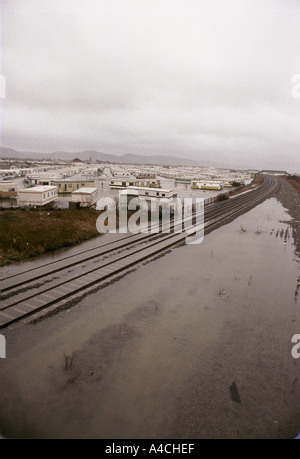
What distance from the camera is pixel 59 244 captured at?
1784 cm

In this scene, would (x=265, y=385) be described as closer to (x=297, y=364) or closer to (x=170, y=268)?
(x=297, y=364)

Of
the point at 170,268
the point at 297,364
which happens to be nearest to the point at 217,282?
the point at 170,268

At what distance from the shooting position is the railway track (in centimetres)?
1043

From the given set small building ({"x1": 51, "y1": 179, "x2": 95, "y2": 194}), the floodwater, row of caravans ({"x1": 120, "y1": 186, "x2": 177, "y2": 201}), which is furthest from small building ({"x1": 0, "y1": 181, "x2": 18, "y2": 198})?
the floodwater

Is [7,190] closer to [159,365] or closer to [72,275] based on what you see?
[72,275]

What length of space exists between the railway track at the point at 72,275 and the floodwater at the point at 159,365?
90cm

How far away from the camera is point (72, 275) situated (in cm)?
1334

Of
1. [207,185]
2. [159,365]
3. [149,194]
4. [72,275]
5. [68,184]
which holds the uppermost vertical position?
[207,185]

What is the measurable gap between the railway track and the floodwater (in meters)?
0.90

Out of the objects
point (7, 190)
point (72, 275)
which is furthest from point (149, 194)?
point (72, 275)

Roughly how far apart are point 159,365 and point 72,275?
282 inches

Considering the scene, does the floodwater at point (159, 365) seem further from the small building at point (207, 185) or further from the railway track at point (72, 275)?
the small building at point (207, 185)

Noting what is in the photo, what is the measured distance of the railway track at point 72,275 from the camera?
34.2 ft

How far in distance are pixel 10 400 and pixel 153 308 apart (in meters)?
5.84
